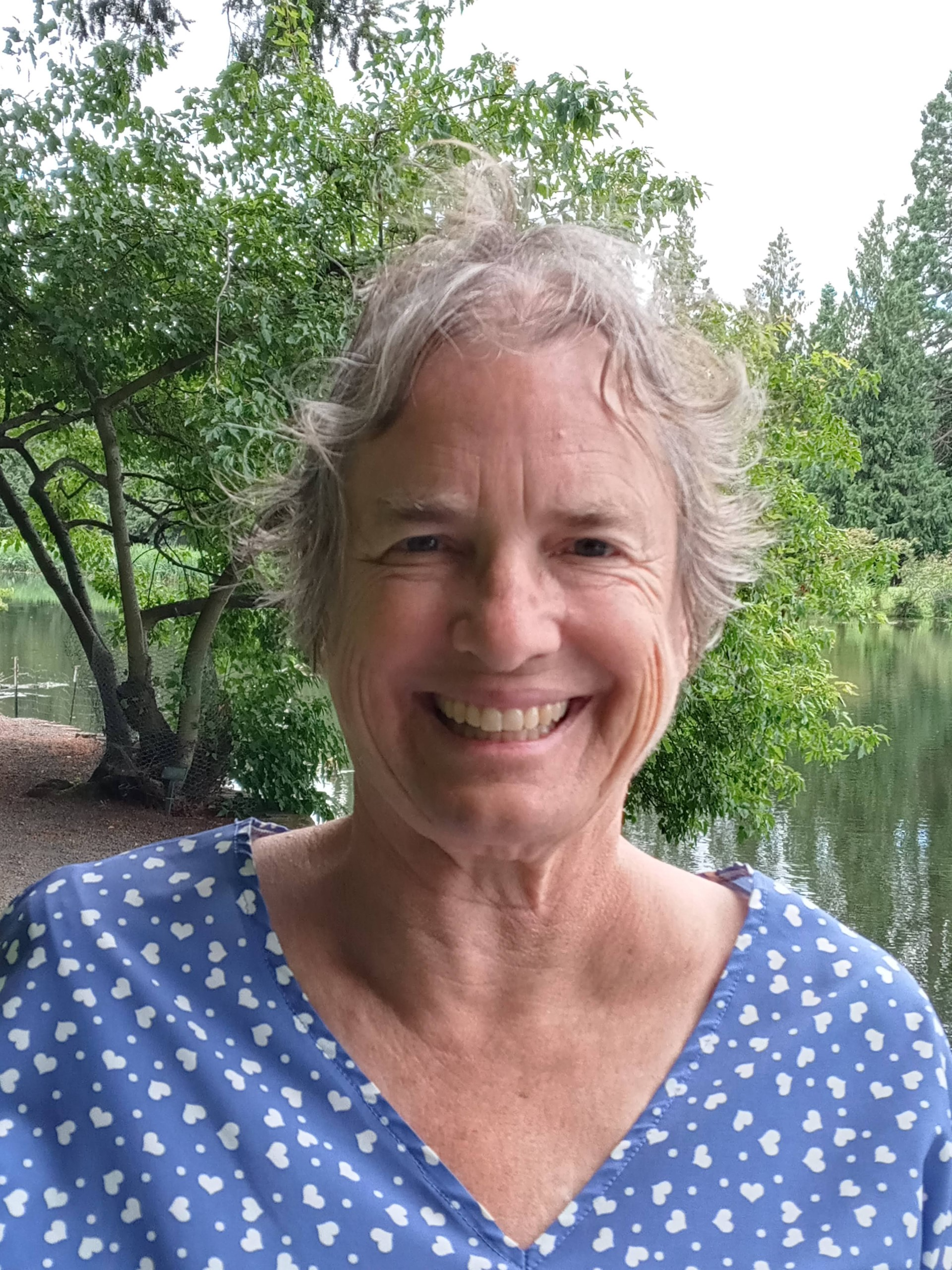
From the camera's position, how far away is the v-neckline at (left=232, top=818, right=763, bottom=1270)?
31.1 inches

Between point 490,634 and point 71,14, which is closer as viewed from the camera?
point 490,634

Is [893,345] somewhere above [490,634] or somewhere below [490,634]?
above

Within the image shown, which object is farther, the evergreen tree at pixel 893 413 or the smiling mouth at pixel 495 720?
the evergreen tree at pixel 893 413

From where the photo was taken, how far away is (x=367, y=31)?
6438 mm

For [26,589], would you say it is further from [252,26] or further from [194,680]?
[252,26]

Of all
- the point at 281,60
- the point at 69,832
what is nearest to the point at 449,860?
the point at 281,60

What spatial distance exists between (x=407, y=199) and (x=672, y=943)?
2.41 feet

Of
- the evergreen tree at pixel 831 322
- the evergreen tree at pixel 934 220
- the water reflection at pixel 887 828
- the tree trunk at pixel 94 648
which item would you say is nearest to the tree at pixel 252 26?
the tree trunk at pixel 94 648

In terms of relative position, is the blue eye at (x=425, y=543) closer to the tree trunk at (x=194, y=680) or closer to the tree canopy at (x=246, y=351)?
the tree canopy at (x=246, y=351)

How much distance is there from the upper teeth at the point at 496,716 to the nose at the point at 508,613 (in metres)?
0.03

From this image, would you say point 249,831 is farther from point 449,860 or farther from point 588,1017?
point 588,1017

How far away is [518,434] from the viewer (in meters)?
0.82

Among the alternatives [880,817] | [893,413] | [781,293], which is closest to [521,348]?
[781,293]

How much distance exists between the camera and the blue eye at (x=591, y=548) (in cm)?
84
